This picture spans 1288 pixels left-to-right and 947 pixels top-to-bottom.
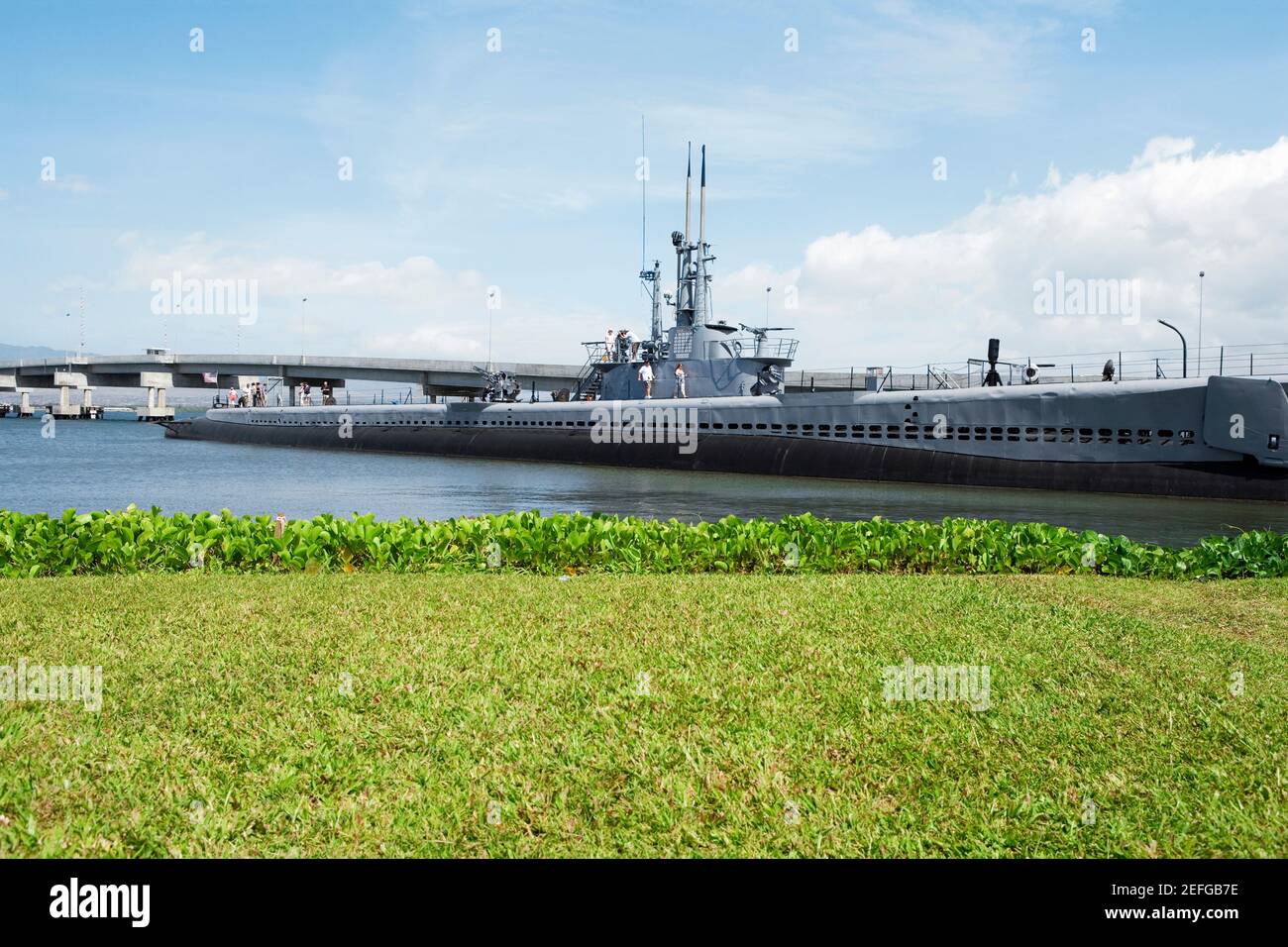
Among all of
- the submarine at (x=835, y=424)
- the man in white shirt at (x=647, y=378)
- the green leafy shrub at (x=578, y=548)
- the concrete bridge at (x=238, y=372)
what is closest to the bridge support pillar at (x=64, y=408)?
the concrete bridge at (x=238, y=372)

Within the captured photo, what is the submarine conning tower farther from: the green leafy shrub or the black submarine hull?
the green leafy shrub

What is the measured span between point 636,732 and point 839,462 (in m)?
27.0

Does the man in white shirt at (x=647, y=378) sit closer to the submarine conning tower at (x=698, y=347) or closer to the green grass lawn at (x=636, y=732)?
the submarine conning tower at (x=698, y=347)

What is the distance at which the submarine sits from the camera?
2592 cm

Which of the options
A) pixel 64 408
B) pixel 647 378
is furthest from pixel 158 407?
pixel 647 378

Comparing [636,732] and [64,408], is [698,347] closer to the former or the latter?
[636,732]

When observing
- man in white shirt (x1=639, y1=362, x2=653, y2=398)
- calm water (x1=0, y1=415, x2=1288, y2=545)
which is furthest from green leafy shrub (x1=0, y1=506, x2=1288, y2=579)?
man in white shirt (x1=639, y1=362, x2=653, y2=398)

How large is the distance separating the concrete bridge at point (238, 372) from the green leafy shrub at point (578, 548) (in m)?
62.9

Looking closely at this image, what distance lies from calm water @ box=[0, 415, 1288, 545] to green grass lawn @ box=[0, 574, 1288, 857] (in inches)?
518

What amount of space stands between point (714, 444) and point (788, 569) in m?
23.5

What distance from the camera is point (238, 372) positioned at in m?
89.9

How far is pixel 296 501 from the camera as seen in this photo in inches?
1030

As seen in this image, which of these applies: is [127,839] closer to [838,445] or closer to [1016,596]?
[1016,596]
